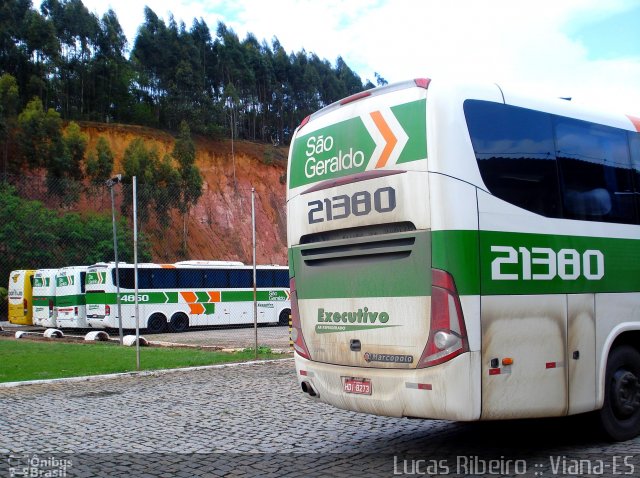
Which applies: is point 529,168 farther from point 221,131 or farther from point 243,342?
point 221,131

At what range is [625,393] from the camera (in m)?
6.91

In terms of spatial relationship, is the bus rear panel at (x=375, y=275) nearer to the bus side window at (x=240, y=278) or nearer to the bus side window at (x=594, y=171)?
the bus side window at (x=594, y=171)

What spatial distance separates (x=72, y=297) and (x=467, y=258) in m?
25.1

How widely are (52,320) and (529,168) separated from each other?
27212mm

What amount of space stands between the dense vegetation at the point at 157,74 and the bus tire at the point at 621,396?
5389 cm

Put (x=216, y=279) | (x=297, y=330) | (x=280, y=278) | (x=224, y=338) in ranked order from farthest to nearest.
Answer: (x=280, y=278), (x=216, y=279), (x=224, y=338), (x=297, y=330)

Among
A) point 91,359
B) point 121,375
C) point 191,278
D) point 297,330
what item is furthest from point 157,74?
point 297,330

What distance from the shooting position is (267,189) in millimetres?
66125

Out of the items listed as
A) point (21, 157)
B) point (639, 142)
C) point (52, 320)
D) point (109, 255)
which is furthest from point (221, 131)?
point (639, 142)

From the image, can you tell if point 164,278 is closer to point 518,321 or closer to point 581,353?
point 581,353

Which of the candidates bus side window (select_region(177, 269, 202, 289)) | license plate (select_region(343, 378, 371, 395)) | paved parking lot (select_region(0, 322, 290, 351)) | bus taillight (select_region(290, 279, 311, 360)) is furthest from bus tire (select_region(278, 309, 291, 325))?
license plate (select_region(343, 378, 371, 395))

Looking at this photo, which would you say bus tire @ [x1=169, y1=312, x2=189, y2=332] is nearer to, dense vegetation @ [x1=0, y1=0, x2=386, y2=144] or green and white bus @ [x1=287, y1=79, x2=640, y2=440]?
green and white bus @ [x1=287, y1=79, x2=640, y2=440]

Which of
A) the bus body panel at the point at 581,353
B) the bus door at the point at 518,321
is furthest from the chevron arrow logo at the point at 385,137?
the bus body panel at the point at 581,353

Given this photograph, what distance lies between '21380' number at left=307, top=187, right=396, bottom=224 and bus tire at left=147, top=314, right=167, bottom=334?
21578 millimetres
